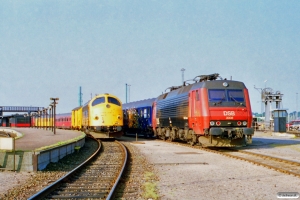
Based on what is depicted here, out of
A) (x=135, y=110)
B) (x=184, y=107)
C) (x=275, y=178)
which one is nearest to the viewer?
(x=275, y=178)

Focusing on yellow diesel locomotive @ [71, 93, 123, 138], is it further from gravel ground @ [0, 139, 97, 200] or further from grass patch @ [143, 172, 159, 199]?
Result: grass patch @ [143, 172, 159, 199]

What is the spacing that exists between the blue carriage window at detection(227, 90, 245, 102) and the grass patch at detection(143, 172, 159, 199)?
851cm

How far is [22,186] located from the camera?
9.72 meters

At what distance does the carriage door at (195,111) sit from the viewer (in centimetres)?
1927

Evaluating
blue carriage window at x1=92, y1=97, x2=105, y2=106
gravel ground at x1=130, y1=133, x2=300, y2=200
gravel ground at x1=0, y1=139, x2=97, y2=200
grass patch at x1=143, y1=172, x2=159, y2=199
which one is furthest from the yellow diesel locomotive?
grass patch at x1=143, y1=172, x2=159, y2=199

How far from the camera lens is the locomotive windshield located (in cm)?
1880

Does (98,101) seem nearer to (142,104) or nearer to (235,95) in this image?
(142,104)

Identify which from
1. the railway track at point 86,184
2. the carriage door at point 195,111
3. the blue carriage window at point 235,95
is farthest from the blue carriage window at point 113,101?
the railway track at point 86,184

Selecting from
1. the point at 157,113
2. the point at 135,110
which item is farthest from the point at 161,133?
the point at 135,110

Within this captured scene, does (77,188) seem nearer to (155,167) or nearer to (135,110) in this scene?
(155,167)

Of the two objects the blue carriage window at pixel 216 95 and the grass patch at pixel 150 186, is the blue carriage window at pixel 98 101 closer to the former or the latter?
the blue carriage window at pixel 216 95

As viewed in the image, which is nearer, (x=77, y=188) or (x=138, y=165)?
(x=77, y=188)

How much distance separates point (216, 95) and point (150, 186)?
33.2 ft

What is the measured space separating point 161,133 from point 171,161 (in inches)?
512
